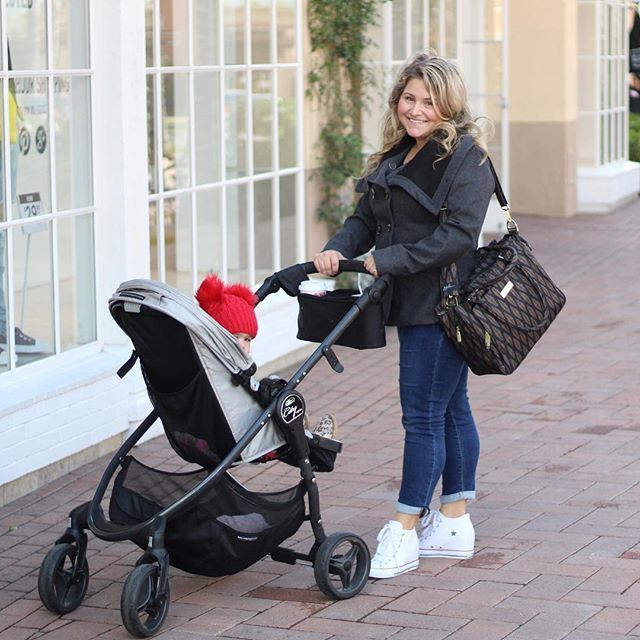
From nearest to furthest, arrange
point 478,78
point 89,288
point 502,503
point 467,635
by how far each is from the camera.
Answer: point 467,635 < point 502,503 < point 89,288 < point 478,78

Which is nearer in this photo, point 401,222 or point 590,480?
point 401,222

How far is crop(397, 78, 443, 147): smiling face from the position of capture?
468cm

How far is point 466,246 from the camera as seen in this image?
181 inches

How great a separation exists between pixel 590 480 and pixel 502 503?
0.50 metres

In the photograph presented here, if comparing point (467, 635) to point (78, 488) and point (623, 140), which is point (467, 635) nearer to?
point (78, 488)

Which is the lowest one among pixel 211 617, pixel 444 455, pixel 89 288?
pixel 211 617

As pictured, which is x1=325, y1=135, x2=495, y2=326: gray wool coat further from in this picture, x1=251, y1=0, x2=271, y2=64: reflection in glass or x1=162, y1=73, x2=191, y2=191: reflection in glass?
x1=251, y1=0, x2=271, y2=64: reflection in glass

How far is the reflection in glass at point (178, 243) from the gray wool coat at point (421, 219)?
2.41 m

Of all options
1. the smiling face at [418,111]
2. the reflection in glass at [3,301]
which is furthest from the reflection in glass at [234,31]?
the smiling face at [418,111]

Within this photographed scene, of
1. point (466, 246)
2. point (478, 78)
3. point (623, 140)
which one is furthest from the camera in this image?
point (623, 140)

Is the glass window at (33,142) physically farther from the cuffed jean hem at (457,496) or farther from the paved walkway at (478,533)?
the cuffed jean hem at (457,496)

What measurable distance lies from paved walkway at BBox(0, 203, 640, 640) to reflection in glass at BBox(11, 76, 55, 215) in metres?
1.25

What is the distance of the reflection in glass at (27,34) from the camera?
19.5ft

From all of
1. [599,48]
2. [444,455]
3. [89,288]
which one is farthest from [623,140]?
[444,455]
